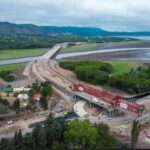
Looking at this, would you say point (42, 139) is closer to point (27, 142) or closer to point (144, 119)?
point (27, 142)

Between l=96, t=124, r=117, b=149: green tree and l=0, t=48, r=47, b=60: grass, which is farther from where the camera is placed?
l=0, t=48, r=47, b=60: grass

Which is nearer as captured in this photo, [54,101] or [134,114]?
[134,114]

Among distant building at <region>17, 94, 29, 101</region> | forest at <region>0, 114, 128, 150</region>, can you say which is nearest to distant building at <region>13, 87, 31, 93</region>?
distant building at <region>17, 94, 29, 101</region>

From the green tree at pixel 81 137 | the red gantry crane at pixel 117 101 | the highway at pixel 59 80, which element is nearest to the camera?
the green tree at pixel 81 137

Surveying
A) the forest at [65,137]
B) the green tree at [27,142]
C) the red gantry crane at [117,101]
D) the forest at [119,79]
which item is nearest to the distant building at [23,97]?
the red gantry crane at [117,101]

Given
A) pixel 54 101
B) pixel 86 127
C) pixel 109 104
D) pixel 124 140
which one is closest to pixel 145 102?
pixel 109 104

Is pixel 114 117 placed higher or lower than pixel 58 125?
lower

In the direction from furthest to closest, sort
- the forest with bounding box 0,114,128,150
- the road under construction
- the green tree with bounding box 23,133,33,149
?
the road under construction < the forest with bounding box 0,114,128,150 < the green tree with bounding box 23,133,33,149

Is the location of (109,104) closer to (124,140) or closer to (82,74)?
(124,140)

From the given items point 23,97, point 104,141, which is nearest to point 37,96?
point 23,97

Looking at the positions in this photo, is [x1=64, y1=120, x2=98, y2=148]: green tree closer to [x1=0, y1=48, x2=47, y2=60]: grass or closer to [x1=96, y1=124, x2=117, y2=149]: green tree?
[x1=96, y1=124, x2=117, y2=149]: green tree

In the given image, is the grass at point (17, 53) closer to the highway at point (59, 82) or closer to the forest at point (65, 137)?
the highway at point (59, 82)
